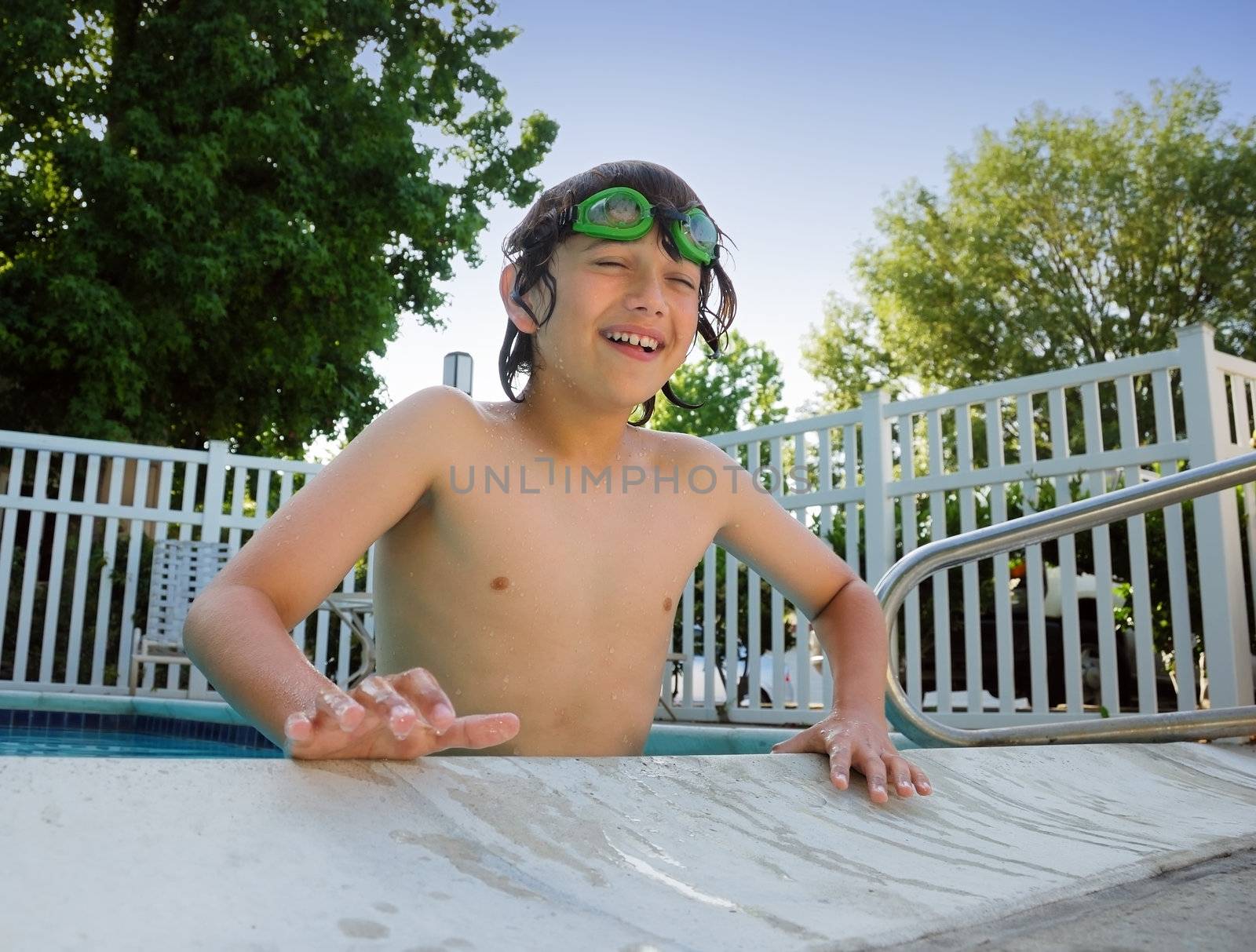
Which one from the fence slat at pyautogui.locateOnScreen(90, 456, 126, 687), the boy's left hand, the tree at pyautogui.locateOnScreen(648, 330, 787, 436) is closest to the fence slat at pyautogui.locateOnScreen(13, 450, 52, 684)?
the fence slat at pyautogui.locateOnScreen(90, 456, 126, 687)

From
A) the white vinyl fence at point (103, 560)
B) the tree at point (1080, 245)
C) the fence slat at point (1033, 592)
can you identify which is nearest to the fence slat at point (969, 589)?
the fence slat at point (1033, 592)

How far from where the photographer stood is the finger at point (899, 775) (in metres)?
1.68

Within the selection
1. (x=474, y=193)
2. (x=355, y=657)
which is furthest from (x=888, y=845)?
(x=474, y=193)

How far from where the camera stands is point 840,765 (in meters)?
1.69

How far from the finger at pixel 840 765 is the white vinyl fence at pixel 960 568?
102 inches

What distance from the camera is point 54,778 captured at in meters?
0.99

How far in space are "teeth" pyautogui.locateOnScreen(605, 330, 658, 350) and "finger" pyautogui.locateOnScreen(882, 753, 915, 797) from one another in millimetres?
898

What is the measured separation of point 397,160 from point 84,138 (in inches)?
147

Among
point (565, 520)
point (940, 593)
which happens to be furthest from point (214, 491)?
point (565, 520)

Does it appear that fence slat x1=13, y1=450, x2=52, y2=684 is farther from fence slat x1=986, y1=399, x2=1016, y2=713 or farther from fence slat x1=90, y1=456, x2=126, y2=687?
fence slat x1=986, y1=399, x2=1016, y2=713

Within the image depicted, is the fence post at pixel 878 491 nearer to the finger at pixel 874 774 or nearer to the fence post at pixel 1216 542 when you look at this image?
the fence post at pixel 1216 542

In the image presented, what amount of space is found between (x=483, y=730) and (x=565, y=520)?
0.86 m

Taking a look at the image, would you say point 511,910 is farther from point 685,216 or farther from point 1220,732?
point 1220,732

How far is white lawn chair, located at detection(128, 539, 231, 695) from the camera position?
761cm
